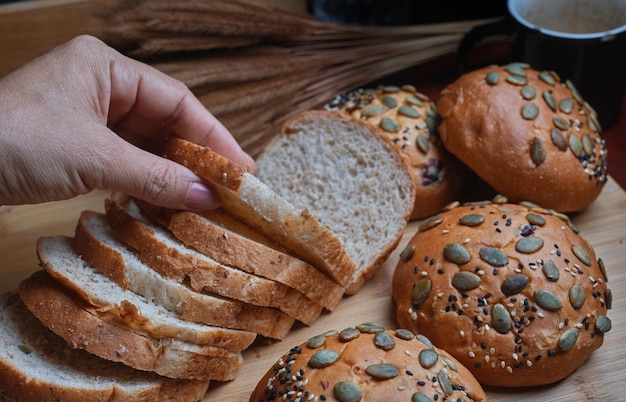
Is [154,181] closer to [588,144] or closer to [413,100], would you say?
[413,100]


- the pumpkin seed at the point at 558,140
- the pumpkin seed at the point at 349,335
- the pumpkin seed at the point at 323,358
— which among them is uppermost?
the pumpkin seed at the point at 558,140

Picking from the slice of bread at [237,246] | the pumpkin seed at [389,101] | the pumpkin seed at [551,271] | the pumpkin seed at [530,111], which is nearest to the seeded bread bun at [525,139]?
the pumpkin seed at [530,111]

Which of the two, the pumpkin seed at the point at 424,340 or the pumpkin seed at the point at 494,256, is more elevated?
the pumpkin seed at the point at 494,256

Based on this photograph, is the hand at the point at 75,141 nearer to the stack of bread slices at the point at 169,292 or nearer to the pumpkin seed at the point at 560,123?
the stack of bread slices at the point at 169,292

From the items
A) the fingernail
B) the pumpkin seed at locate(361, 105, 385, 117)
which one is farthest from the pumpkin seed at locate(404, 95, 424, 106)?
the fingernail

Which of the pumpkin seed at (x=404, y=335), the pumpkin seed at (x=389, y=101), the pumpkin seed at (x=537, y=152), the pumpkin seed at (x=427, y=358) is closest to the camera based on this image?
the pumpkin seed at (x=427, y=358)

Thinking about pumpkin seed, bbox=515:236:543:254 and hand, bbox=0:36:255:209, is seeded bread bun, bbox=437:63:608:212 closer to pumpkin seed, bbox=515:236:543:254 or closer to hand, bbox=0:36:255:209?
pumpkin seed, bbox=515:236:543:254

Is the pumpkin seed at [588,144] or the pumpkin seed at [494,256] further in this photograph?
the pumpkin seed at [588,144]

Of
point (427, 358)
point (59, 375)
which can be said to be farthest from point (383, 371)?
point (59, 375)
